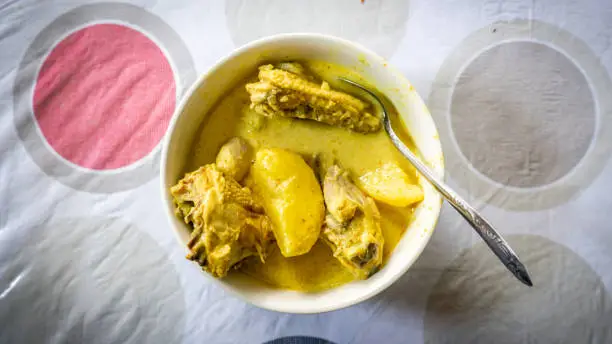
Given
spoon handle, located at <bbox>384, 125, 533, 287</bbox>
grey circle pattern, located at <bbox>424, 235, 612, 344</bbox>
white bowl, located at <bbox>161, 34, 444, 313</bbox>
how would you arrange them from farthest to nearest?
grey circle pattern, located at <bbox>424, 235, 612, 344</bbox> → white bowl, located at <bbox>161, 34, 444, 313</bbox> → spoon handle, located at <bbox>384, 125, 533, 287</bbox>

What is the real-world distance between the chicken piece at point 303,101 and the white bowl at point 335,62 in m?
0.06

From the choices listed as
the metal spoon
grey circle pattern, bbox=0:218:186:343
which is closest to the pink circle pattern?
grey circle pattern, bbox=0:218:186:343

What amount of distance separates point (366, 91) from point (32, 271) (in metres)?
1.02

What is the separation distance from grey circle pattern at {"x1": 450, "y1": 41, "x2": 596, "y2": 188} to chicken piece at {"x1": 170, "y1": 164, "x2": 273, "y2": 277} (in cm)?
64

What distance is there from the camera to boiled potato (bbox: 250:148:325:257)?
117cm

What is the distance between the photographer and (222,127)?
1.30 metres

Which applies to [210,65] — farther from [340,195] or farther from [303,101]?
[340,195]

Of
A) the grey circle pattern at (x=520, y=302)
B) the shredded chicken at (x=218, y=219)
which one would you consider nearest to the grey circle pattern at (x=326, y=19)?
the shredded chicken at (x=218, y=219)

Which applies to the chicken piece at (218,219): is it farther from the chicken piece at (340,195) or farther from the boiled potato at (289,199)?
the chicken piece at (340,195)

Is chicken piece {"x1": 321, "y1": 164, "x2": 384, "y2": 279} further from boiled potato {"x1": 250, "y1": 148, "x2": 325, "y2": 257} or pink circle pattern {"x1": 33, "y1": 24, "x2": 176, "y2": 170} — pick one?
pink circle pattern {"x1": 33, "y1": 24, "x2": 176, "y2": 170}

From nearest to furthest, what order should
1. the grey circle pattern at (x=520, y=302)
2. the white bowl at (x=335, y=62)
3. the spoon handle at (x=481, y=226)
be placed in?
the spoon handle at (x=481, y=226)
the white bowl at (x=335, y=62)
the grey circle pattern at (x=520, y=302)

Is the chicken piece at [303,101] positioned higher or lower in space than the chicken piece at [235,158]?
higher

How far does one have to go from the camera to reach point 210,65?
148 centimetres

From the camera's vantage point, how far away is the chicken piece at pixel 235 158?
1.21 metres
